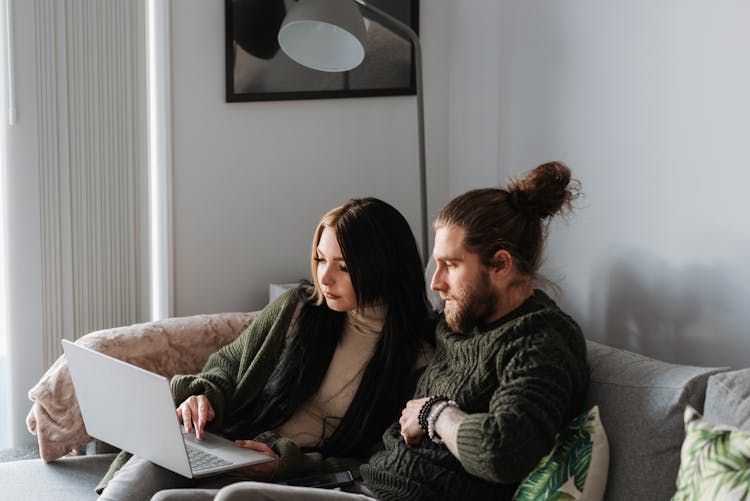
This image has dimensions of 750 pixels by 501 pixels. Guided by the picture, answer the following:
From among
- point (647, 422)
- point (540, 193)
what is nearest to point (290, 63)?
point (540, 193)

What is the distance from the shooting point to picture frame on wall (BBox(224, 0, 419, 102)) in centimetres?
318

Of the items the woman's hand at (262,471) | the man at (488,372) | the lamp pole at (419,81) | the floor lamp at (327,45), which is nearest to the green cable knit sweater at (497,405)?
the man at (488,372)

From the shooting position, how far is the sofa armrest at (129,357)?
2.38 metres

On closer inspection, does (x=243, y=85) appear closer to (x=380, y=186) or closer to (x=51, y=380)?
(x=380, y=186)

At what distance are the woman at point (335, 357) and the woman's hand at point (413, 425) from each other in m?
0.29

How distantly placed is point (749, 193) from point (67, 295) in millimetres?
2137

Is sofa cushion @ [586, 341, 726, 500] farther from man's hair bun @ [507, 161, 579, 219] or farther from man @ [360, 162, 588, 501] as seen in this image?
man's hair bun @ [507, 161, 579, 219]

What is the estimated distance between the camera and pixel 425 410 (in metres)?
1.78

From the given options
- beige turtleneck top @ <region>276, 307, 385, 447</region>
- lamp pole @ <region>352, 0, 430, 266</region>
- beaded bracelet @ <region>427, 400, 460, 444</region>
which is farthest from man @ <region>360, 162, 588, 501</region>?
lamp pole @ <region>352, 0, 430, 266</region>

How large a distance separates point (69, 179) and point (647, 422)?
2.10 m

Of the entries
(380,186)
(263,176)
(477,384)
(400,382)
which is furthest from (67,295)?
(477,384)

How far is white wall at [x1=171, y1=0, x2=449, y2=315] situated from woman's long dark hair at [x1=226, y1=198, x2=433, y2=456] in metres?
1.11

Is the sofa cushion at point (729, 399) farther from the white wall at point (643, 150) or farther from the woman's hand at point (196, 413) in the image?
the woman's hand at point (196, 413)

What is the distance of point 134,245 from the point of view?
3.23 meters
